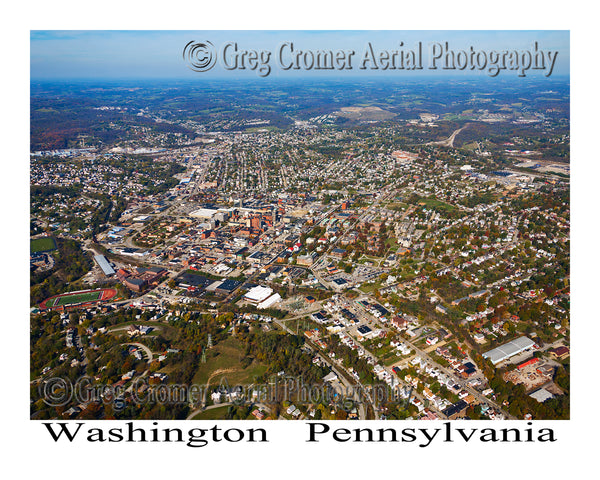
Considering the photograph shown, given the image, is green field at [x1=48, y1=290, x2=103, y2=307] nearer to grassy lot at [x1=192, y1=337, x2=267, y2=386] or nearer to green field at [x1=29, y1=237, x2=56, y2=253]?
green field at [x1=29, y1=237, x2=56, y2=253]

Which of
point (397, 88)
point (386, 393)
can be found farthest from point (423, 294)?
point (397, 88)

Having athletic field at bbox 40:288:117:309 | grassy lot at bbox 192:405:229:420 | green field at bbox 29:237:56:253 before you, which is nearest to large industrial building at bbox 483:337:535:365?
grassy lot at bbox 192:405:229:420

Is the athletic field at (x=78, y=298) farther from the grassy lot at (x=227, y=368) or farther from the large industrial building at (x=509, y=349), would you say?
the large industrial building at (x=509, y=349)

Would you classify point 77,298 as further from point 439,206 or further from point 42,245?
point 439,206

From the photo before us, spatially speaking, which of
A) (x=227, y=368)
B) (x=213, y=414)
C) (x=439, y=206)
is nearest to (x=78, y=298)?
(x=227, y=368)

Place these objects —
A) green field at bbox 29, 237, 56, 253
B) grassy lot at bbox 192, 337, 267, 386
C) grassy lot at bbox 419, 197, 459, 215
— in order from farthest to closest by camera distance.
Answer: grassy lot at bbox 419, 197, 459, 215 → green field at bbox 29, 237, 56, 253 → grassy lot at bbox 192, 337, 267, 386
